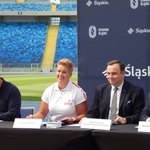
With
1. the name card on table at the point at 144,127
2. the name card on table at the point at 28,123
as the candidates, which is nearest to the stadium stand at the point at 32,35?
the name card on table at the point at 28,123

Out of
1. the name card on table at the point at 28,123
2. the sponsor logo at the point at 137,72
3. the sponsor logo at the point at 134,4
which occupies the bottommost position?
the name card on table at the point at 28,123

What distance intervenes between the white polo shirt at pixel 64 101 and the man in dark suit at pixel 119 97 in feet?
0.58

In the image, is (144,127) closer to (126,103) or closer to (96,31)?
(126,103)

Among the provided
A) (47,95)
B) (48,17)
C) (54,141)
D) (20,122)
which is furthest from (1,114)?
(48,17)

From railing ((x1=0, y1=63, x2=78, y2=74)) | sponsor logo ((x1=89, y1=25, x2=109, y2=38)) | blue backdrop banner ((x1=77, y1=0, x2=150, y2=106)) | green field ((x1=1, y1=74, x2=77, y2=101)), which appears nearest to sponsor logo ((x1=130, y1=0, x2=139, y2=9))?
blue backdrop banner ((x1=77, y1=0, x2=150, y2=106))

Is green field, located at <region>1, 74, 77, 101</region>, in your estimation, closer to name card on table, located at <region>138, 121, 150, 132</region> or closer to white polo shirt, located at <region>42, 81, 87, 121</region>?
white polo shirt, located at <region>42, 81, 87, 121</region>

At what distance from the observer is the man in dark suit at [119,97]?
140 inches

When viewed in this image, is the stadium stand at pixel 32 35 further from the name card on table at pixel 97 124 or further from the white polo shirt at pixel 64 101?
the name card on table at pixel 97 124

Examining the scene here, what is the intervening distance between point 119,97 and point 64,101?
56 centimetres

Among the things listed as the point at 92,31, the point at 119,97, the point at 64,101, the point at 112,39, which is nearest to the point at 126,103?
the point at 119,97

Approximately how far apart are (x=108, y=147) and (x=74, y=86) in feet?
4.06

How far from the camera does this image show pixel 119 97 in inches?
145

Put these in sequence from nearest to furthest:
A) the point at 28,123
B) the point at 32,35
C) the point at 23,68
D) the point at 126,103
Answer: the point at 28,123 < the point at 126,103 < the point at 23,68 < the point at 32,35

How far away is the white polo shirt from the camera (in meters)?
3.72
